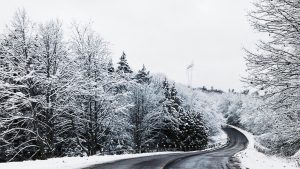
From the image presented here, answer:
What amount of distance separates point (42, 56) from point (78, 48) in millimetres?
4552

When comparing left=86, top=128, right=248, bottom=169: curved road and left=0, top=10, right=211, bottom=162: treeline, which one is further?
left=0, top=10, right=211, bottom=162: treeline

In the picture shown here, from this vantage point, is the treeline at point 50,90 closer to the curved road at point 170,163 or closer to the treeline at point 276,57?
the curved road at point 170,163

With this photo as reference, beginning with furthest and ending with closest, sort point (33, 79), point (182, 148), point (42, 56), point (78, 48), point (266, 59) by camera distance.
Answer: point (182, 148)
point (78, 48)
point (42, 56)
point (33, 79)
point (266, 59)

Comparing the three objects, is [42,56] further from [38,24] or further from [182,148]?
[182,148]

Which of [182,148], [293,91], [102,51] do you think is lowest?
[182,148]

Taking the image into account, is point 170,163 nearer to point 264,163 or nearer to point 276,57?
Result: point 264,163

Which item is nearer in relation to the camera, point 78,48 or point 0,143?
point 0,143

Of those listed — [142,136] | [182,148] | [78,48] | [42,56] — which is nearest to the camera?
[42,56]

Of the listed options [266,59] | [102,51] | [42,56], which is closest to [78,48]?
[102,51]

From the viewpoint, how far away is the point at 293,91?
12406mm

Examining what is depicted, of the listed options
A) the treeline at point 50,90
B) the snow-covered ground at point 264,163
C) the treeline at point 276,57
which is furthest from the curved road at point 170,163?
the treeline at point 50,90

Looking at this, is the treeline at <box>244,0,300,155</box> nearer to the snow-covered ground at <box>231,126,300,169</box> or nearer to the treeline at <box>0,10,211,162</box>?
the snow-covered ground at <box>231,126,300,169</box>

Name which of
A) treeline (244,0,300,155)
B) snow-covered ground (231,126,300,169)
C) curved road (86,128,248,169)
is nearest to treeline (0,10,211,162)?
curved road (86,128,248,169)

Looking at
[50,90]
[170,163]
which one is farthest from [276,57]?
[50,90]
